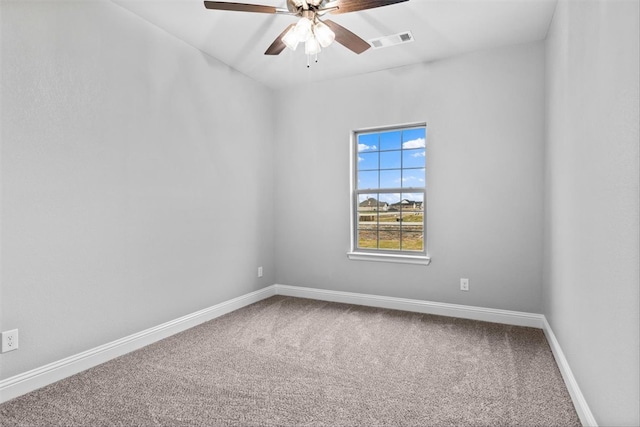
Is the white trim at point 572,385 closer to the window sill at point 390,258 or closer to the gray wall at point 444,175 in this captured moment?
the gray wall at point 444,175

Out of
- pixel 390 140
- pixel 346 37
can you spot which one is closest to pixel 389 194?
pixel 390 140

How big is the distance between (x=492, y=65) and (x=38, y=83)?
3.65 metres

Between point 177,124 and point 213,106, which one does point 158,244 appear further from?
point 213,106

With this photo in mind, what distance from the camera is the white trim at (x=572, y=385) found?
173 cm

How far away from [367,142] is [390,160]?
14.0 inches

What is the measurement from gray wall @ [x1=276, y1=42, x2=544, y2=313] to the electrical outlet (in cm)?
275

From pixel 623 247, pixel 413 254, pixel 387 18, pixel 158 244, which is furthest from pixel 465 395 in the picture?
pixel 387 18

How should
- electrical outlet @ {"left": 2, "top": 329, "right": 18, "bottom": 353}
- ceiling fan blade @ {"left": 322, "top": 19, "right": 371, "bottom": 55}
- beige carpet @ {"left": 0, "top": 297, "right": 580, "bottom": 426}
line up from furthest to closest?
ceiling fan blade @ {"left": 322, "top": 19, "right": 371, "bottom": 55} < electrical outlet @ {"left": 2, "top": 329, "right": 18, "bottom": 353} < beige carpet @ {"left": 0, "top": 297, "right": 580, "bottom": 426}

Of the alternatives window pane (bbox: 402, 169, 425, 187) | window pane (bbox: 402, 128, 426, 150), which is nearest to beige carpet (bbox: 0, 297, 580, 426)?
window pane (bbox: 402, 169, 425, 187)

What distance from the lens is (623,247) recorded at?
131cm

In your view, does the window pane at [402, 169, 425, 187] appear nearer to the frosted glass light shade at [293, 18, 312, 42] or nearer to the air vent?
the air vent

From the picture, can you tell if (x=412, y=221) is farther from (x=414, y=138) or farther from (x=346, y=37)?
(x=346, y=37)

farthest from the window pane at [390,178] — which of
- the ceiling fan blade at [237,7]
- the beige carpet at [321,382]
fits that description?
the ceiling fan blade at [237,7]

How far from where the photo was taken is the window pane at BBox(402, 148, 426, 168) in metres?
3.83
